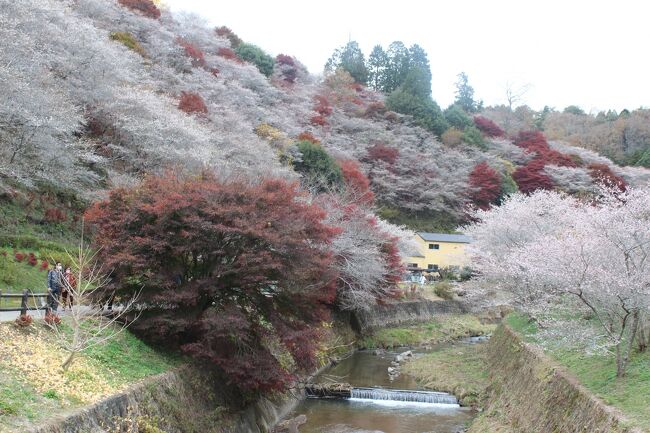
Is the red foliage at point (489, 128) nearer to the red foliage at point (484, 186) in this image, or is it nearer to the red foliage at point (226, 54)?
the red foliage at point (484, 186)

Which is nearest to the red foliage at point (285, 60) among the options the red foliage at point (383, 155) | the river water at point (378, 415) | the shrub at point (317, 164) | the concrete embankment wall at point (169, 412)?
the red foliage at point (383, 155)

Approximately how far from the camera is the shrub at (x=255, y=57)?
6675 cm

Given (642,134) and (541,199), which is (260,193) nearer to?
(541,199)

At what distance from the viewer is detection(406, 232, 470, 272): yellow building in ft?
171

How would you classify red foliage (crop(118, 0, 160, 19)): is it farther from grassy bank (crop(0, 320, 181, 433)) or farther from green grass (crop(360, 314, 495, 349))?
grassy bank (crop(0, 320, 181, 433))

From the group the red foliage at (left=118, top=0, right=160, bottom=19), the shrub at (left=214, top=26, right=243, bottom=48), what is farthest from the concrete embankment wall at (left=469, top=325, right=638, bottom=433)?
the shrub at (left=214, top=26, right=243, bottom=48)

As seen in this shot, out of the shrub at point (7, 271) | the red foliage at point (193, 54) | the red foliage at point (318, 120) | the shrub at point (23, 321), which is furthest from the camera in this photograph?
the red foliage at point (318, 120)

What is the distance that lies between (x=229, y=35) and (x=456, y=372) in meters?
58.3

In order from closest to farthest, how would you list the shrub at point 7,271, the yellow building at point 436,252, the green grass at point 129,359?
the green grass at point 129,359 → the shrub at point 7,271 → the yellow building at point 436,252

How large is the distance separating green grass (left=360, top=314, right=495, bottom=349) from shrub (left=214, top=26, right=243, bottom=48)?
46879 millimetres

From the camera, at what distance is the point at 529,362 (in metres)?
17.5

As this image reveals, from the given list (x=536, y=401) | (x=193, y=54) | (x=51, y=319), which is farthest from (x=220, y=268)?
(x=193, y=54)

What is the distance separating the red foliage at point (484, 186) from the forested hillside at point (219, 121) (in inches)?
6.9

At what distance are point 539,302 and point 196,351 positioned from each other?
12.2 meters
